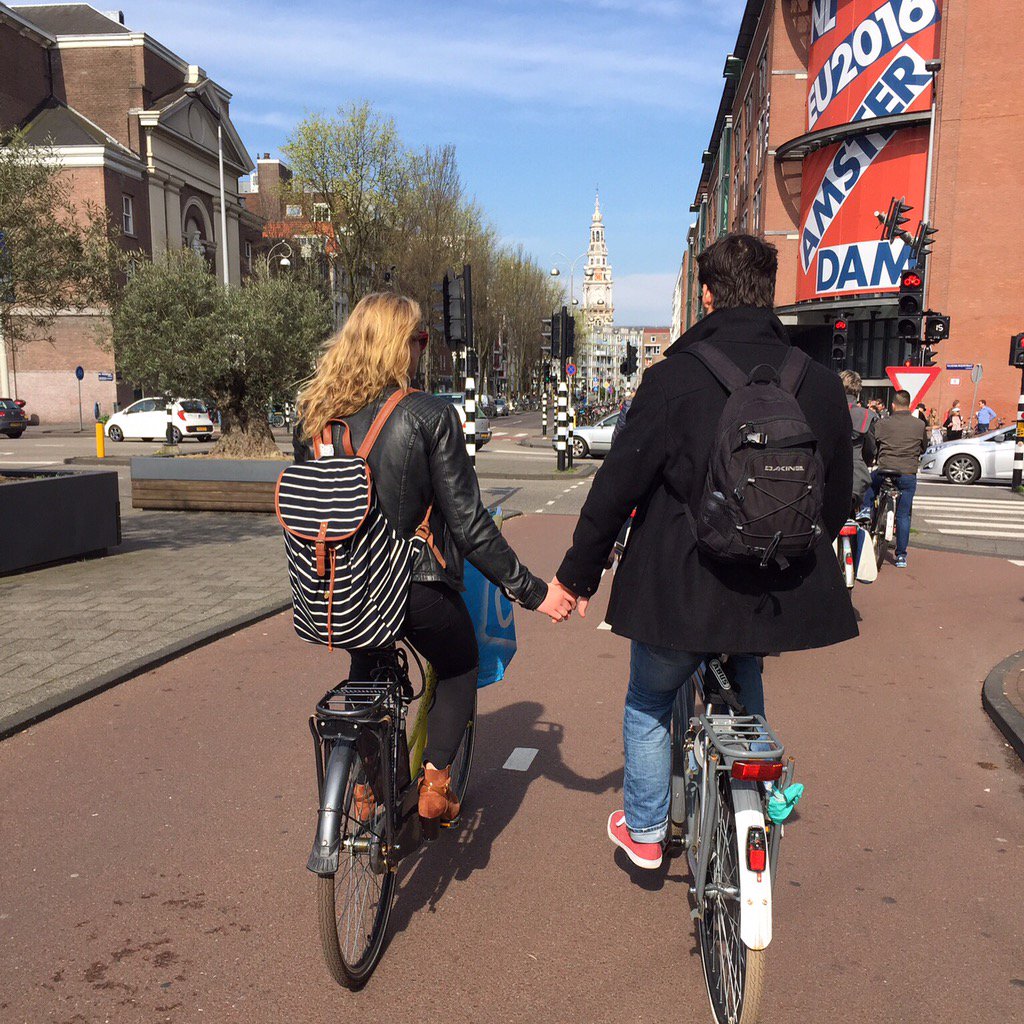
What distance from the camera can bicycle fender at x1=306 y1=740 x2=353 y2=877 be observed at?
2.46 m

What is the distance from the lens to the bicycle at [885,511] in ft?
32.4

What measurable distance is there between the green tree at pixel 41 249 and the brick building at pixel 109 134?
111 feet

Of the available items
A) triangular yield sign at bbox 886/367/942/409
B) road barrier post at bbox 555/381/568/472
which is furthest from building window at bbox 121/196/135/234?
triangular yield sign at bbox 886/367/942/409

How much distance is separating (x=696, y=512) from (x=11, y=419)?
119 ft

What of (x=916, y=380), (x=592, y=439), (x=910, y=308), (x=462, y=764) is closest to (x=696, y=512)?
(x=462, y=764)

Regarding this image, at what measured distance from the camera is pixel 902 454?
393 inches

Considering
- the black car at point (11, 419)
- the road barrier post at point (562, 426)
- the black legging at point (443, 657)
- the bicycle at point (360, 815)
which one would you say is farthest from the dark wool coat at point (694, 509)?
the black car at point (11, 419)

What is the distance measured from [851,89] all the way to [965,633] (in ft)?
90.6

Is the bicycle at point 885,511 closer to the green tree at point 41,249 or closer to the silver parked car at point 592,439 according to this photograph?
the green tree at point 41,249

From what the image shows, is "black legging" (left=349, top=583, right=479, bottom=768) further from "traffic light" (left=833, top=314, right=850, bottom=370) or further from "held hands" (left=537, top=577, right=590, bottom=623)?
"traffic light" (left=833, top=314, right=850, bottom=370)

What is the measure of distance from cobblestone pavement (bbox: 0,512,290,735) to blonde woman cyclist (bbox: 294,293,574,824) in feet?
9.38

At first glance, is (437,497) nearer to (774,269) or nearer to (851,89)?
(774,269)

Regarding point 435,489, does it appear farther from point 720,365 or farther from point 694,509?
point 720,365

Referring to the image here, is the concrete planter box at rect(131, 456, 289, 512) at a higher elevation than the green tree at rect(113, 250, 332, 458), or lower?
lower
